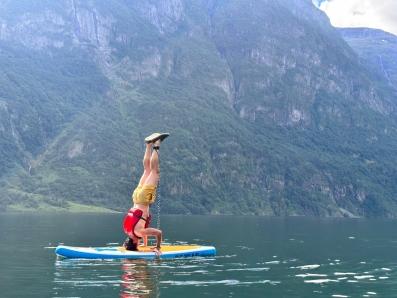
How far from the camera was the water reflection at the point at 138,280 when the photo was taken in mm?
37594

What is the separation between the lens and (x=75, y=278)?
43469 mm

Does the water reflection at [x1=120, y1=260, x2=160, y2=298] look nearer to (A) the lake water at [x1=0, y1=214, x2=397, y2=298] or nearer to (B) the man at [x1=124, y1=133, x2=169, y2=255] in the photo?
(A) the lake water at [x1=0, y1=214, x2=397, y2=298]

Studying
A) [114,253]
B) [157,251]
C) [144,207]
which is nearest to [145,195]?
[144,207]

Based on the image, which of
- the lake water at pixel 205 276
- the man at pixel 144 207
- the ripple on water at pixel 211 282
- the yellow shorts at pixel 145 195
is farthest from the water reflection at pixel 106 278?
the yellow shorts at pixel 145 195

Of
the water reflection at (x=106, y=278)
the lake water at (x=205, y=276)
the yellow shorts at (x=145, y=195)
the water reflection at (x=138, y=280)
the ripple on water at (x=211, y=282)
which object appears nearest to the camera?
the water reflection at (x=138, y=280)

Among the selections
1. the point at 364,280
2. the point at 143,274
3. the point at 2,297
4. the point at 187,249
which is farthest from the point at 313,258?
the point at 2,297

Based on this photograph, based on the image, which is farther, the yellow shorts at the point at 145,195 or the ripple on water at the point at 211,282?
the yellow shorts at the point at 145,195

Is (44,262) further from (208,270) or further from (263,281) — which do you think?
(263,281)

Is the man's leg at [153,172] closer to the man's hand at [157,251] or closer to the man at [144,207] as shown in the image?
the man at [144,207]

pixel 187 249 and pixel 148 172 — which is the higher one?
pixel 148 172

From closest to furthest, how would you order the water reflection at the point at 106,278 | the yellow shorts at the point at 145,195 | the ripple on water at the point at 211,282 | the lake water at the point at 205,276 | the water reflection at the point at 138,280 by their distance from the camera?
the water reflection at the point at 138,280, the water reflection at the point at 106,278, the lake water at the point at 205,276, the ripple on water at the point at 211,282, the yellow shorts at the point at 145,195

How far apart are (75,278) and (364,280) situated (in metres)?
18.2

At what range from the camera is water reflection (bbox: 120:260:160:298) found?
37.6 metres

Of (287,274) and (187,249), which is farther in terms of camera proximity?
(187,249)
